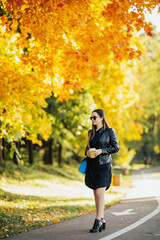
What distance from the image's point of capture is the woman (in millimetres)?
5945

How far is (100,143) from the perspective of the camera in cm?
612

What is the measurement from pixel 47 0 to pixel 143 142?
45.8m

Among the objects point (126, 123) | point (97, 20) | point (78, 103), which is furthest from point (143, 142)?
point (97, 20)

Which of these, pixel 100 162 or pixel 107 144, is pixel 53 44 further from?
pixel 100 162

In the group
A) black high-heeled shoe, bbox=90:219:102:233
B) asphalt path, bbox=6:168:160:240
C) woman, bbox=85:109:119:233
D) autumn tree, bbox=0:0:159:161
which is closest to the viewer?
asphalt path, bbox=6:168:160:240

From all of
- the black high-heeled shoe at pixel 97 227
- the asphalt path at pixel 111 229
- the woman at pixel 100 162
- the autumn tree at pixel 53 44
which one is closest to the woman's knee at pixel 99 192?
the woman at pixel 100 162

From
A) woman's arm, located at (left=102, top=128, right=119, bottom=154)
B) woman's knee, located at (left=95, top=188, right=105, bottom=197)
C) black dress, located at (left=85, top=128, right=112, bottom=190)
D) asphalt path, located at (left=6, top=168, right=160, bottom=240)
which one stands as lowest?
asphalt path, located at (left=6, top=168, right=160, bottom=240)

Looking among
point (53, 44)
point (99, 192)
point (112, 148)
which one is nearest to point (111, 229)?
point (99, 192)

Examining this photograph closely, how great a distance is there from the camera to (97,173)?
6035 millimetres

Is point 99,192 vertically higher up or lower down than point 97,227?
higher up

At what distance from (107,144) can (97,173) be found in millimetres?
551

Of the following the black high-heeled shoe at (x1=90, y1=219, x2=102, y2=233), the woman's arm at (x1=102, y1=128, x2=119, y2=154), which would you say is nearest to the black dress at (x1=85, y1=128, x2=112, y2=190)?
the woman's arm at (x1=102, y1=128, x2=119, y2=154)

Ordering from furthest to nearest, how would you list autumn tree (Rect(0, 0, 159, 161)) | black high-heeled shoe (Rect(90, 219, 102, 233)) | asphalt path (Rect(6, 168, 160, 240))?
autumn tree (Rect(0, 0, 159, 161)), black high-heeled shoe (Rect(90, 219, 102, 233)), asphalt path (Rect(6, 168, 160, 240))

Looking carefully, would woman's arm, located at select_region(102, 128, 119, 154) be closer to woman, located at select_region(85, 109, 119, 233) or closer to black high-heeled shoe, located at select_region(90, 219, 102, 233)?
woman, located at select_region(85, 109, 119, 233)
